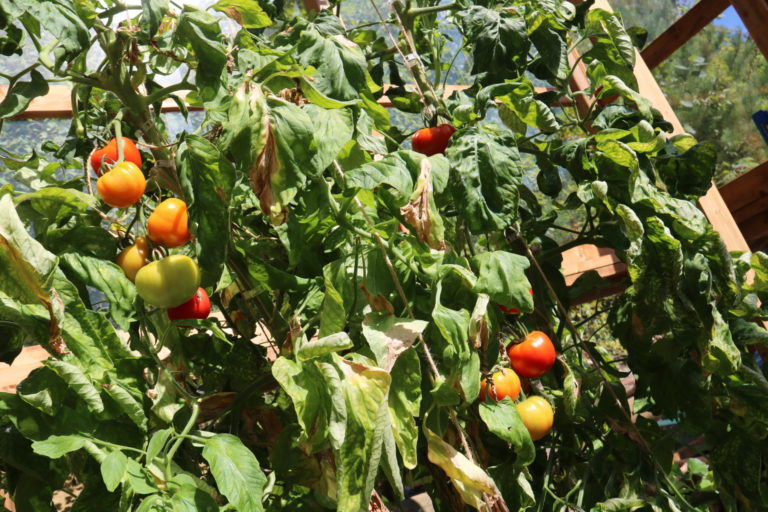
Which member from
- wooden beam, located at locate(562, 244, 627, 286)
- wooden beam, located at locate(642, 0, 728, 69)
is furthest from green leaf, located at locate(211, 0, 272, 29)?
wooden beam, located at locate(642, 0, 728, 69)

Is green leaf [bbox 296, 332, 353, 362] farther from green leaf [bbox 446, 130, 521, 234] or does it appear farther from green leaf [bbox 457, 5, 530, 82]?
green leaf [bbox 457, 5, 530, 82]

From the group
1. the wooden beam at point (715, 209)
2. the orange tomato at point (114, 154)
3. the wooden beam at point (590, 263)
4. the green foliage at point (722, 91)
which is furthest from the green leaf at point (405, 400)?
the green foliage at point (722, 91)

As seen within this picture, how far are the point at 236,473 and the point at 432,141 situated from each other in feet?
2.27

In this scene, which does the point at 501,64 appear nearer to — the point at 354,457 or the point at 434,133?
the point at 434,133

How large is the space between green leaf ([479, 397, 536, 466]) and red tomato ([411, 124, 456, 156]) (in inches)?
17.9

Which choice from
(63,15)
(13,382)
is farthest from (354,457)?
(13,382)

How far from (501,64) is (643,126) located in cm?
28

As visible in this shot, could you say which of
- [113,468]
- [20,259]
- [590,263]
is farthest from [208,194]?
[590,263]

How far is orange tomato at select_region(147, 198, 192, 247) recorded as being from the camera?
2.93ft

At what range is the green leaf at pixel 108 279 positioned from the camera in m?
0.88

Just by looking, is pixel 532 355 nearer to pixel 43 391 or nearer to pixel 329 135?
pixel 329 135

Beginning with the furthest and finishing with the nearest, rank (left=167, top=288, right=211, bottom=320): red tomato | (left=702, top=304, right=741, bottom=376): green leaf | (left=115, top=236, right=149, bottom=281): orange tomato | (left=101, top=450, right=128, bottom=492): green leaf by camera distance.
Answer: (left=702, top=304, right=741, bottom=376): green leaf < (left=167, top=288, right=211, bottom=320): red tomato < (left=115, top=236, right=149, bottom=281): orange tomato < (left=101, top=450, right=128, bottom=492): green leaf

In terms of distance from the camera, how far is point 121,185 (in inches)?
35.0

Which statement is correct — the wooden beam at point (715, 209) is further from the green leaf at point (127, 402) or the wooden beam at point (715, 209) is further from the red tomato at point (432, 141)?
the green leaf at point (127, 402)
